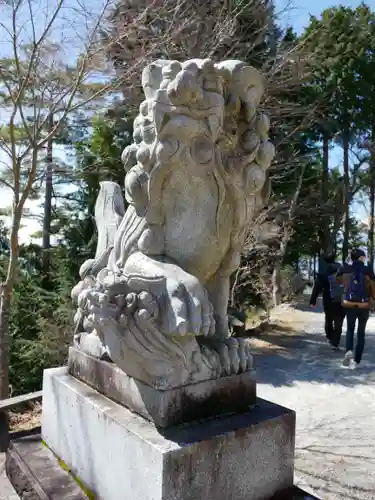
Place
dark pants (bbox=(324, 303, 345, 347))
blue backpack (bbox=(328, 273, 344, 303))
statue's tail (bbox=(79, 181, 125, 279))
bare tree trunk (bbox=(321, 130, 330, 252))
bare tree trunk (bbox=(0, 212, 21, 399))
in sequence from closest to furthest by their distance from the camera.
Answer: statue's tail (bbox=(79, 181, 125, 279)), bare tree trunk (bbox=(0, 212, 21, 399)), blue backpack (bbox=(328, 273, 344, 303)), dark pants (bbox=(324, 303, 345, 347)), bare tree trunk (bbox=(321, 130, 330, 252))

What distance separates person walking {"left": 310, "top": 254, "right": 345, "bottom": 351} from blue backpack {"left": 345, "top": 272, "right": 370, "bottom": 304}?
0.73m

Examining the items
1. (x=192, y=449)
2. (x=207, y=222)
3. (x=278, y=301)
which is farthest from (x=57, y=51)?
(x=278, y=301)

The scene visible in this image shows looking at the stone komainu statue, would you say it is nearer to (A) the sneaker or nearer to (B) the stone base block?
(B) the stone base block

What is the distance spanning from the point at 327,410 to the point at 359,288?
1.73 m

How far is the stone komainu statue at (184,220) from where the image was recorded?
173cm

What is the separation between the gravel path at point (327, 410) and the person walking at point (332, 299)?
247mm

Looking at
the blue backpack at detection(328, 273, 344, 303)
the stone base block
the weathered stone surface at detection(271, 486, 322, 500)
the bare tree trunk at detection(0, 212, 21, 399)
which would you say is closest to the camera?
the stone base block

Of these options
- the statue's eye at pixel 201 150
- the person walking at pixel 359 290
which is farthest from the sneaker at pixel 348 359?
the statue's eye at pixel 201 150

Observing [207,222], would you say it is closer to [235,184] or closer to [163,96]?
[235,184]

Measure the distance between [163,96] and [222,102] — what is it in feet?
0.82

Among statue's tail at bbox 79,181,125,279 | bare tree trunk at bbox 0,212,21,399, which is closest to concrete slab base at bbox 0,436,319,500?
statue's tail at bbox 79,181,125,279

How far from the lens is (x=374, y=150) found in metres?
14.0

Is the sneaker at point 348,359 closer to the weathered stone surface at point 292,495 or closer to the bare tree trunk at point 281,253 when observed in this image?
the bare tree trunk at point 281,253

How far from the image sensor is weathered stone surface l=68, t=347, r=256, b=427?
1.77 meters
